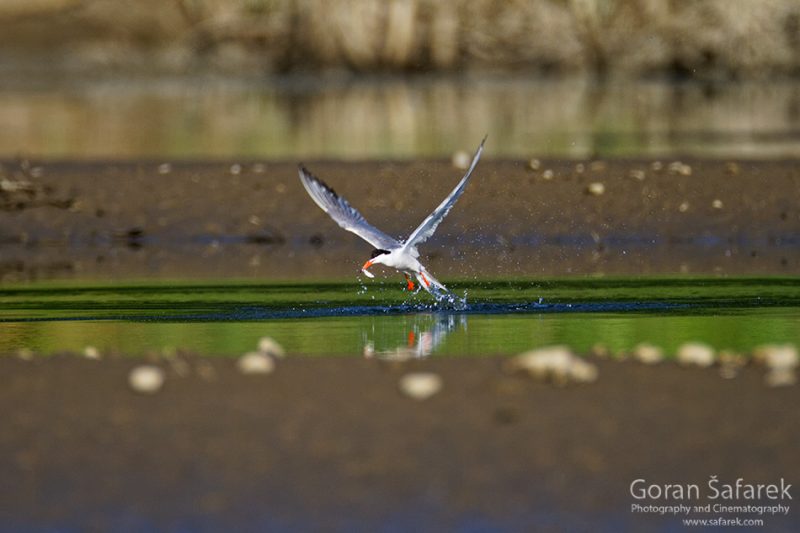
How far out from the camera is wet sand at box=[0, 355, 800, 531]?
6.25 metres

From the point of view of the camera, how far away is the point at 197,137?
2512 centimetres

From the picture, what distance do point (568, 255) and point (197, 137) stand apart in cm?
1057

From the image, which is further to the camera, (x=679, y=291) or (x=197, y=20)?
(x=197, y=20)

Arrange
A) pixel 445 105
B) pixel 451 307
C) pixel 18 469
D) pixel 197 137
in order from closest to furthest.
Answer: pixel 18 469, pixel 451 307, pixel 197 137, pixel 445 105

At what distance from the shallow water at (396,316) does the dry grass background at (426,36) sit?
77.2ft

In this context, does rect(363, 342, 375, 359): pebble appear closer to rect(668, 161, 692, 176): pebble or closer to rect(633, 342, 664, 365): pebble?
rect(633, 342, 664, 365): pebble

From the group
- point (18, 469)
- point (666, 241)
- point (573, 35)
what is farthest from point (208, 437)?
point (573, 35)

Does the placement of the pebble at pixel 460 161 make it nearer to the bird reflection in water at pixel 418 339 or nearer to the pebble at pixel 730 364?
the bird reflection in water at pixel 418 339

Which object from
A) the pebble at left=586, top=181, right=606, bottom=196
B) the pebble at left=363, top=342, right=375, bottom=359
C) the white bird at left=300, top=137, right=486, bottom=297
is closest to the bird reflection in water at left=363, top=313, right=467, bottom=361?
the pebble at left=363, top=342, right=375, bottom=359

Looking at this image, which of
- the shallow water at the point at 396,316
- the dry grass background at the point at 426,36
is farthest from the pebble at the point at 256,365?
the dry grass background at the point at 426,36

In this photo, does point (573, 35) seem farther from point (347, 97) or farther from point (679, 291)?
point (679, 291)

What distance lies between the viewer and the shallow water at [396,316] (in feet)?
33.7

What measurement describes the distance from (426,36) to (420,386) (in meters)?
33.5

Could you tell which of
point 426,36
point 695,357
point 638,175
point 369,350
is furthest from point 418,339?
point 426,36
